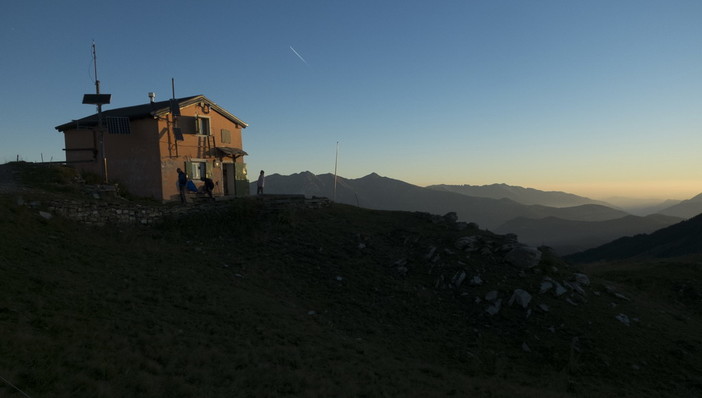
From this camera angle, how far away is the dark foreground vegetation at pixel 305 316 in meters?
7.98

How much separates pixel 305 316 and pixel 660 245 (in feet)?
168

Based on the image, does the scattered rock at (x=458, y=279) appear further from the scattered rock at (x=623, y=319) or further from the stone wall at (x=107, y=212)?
the stone wall at (x=107, y=212)

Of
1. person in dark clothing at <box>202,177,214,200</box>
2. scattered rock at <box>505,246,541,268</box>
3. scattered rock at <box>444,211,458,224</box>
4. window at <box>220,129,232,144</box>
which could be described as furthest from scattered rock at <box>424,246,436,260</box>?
window at <box>220,129,232,144</box>

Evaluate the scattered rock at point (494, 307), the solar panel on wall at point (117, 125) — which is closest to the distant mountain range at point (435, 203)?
the solar panel on wall at point (117, 125)

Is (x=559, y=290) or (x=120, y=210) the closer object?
(x=559, y=290)

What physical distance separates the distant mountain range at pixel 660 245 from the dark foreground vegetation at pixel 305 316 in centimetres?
2678

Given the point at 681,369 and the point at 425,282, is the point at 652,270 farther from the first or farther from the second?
the point at 425,282

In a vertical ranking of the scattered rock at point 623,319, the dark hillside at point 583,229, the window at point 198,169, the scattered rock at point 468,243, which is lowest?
the dark hillside at point 583,229

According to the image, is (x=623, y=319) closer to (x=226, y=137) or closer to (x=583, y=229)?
(x=226, y=137)

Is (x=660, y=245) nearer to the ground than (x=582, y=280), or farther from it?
nearer to the ground

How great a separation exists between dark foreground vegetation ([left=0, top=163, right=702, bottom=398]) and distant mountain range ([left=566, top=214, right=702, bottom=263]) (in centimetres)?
2678

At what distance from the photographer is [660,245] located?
47.2 m

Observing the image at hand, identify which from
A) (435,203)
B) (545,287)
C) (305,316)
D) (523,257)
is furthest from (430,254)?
(435,203)

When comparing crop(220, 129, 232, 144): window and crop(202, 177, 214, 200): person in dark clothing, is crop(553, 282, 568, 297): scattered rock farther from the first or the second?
crop(220, 129, 232, 144): window
